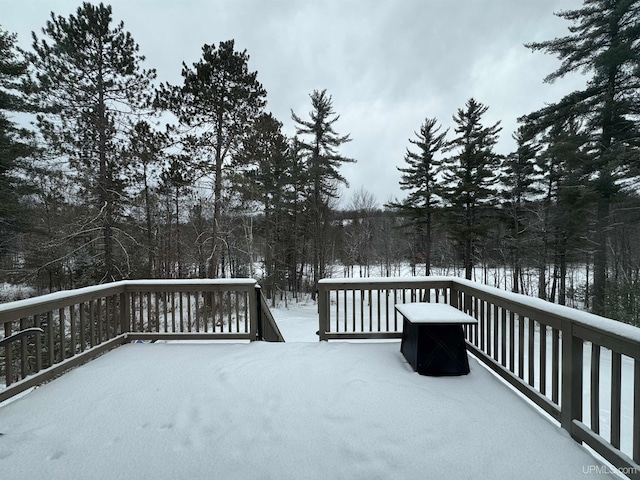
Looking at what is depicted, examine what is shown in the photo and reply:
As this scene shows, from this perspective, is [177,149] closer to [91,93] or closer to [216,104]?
[216,104]

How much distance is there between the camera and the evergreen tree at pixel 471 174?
560 inches

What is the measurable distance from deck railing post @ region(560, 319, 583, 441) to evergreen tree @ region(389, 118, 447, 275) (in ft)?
45.8

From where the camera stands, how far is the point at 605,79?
345 inches

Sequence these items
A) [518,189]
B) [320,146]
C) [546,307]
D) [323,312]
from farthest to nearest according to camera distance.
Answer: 1. [320,146]
2. [518,189]
3. [323,312]
4. [546,307]

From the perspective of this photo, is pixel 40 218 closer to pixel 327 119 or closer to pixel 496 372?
pixel 327 119

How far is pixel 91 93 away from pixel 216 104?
3.23 metres

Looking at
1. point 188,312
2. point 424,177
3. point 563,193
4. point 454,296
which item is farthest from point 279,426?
point 424,177

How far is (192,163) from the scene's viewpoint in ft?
30.8

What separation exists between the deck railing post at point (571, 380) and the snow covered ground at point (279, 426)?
5.3 inches

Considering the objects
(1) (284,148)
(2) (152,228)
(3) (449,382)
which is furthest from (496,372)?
(2) (152,228)

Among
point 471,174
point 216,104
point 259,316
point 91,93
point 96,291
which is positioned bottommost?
point 259,316

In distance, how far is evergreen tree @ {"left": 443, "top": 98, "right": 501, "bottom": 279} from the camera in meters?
14.2

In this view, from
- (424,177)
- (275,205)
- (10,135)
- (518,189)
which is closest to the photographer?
(10,135)

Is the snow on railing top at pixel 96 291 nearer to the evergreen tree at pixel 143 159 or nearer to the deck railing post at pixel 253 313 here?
the deck railing post at pixel 253 313
